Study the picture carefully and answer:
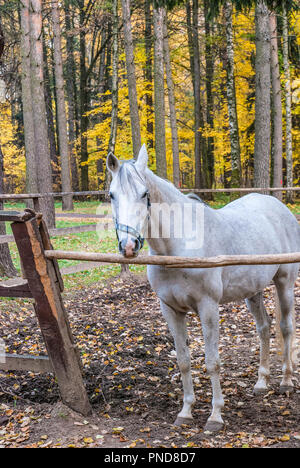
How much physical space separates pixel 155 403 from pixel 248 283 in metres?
1.39

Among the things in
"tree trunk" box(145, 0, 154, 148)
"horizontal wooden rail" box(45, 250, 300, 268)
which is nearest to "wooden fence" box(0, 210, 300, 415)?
"horizontal wooden rail" box(45, 250, 300, 268)

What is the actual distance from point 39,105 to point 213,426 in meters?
12.6

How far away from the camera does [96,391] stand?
4.38m

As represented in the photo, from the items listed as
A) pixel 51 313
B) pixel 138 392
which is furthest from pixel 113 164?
pixel 138 392

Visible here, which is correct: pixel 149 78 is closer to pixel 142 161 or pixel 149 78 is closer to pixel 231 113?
pixel 231 113

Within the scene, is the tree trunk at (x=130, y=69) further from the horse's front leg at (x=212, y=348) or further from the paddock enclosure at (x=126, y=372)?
the horse's front leg at (x=212, y=348)

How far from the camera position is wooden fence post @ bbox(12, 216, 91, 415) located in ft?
12.0

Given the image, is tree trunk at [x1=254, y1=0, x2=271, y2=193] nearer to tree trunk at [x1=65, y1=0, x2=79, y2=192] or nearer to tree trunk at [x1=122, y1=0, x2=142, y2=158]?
tree trunk at [x1=122, y1=0, x2=142, y2=158]

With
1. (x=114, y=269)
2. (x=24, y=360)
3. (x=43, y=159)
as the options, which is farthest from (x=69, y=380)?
(x=43, y=159)

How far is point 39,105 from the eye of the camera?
14320 millimetres

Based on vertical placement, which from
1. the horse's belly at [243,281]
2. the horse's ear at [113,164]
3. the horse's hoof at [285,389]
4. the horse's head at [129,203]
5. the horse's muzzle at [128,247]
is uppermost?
the horse's ear at [113,164]

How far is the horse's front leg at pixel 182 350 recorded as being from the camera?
3.79 meters

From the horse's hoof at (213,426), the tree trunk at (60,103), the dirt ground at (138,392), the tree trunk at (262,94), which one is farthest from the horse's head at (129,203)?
the tree trunk at (60,103)

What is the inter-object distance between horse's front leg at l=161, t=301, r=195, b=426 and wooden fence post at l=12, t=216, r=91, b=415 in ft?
2.68
